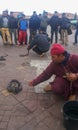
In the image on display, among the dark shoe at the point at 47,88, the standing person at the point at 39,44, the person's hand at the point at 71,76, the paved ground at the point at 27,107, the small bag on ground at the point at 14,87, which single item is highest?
the person's hand at the point at 71,76

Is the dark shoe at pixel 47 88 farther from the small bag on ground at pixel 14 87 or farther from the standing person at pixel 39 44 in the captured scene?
the standing person at pixel 39 44

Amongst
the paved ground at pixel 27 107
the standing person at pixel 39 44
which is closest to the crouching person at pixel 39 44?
the standing person at pixel 39 44

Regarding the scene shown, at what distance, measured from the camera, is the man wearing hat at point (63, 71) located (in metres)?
3.97

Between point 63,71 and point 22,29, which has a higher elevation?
point 63,71

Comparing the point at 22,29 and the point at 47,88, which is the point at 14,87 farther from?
the point at 22,29

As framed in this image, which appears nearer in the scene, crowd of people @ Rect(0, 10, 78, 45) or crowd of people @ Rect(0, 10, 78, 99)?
crowd of people @ Rect(0, 10, 78, 99)

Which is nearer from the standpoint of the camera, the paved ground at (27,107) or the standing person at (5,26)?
the paved ground at (27,107)

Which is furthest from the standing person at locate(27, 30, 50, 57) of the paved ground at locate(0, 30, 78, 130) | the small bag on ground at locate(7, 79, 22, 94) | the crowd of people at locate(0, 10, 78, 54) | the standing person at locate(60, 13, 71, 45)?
the small bag on ground at locate(7, 79, 22, 94)

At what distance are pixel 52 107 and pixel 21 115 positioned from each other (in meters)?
0.66

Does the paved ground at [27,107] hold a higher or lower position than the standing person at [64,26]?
lower

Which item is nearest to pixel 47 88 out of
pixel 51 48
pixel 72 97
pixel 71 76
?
pixel 72 97

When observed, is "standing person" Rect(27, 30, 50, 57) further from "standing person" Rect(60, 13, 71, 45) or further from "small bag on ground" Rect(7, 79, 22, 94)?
"small bag on ground" Rect(7, 79, 22, 94)

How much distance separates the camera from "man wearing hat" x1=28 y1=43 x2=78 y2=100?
13.0 ft

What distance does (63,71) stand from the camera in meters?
4.27
